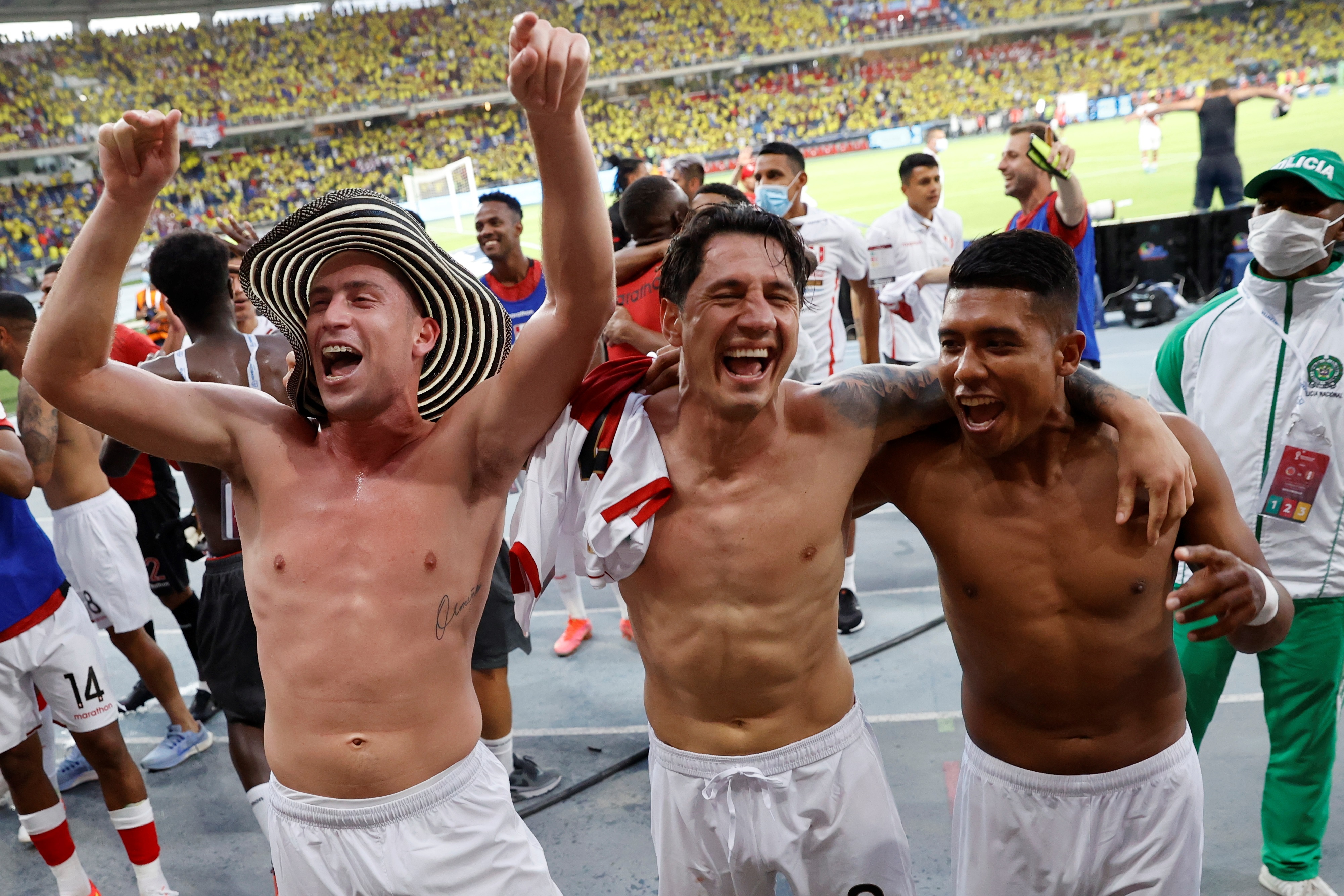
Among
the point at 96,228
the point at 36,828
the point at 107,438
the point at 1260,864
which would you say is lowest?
the point at 1260,864

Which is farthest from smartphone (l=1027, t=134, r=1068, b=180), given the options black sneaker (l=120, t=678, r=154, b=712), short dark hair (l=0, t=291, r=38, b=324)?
black sneaker (l=120, t=678, r=154, b=712)

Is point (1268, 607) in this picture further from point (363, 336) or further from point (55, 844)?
point (55, 844)

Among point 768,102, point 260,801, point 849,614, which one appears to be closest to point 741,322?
point 260,801

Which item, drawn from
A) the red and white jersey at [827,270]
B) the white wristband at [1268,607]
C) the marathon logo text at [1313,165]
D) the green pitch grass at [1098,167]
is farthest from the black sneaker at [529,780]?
the green pitch grass at [1098,167]

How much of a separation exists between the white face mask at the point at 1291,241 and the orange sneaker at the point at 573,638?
387cm

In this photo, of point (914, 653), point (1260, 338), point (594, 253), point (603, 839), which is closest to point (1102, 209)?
point (914, 653)

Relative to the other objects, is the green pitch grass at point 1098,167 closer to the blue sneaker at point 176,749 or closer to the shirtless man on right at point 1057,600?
the blue sneaker at point 176,749

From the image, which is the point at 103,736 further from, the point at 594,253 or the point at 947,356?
the point at 947,356

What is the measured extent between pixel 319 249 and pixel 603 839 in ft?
8.52

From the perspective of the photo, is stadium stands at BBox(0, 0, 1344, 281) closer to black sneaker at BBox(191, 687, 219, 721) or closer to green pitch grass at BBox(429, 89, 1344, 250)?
green pitch grass at BBox(429, 89, 1344, 250)

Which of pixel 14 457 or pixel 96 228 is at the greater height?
pixel 96 228

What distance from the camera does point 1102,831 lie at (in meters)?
2.13

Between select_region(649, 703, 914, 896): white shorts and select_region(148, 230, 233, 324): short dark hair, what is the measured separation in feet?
8.18

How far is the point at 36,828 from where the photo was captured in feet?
11.2
